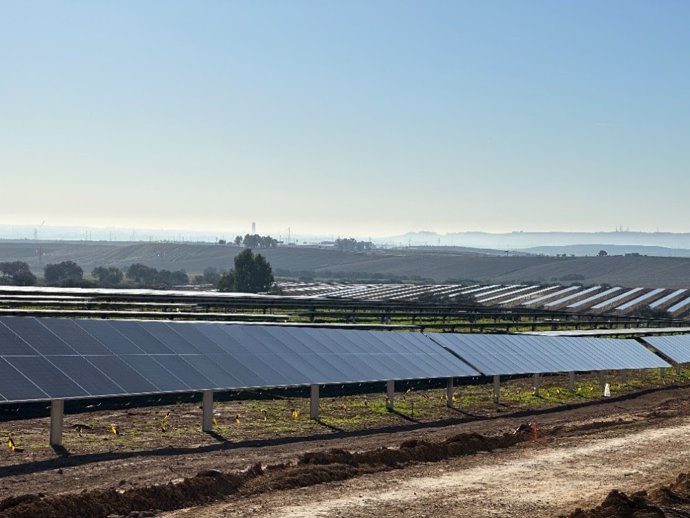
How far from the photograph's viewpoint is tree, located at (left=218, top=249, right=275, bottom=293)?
474 ft

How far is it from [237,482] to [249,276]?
11829 centimetres

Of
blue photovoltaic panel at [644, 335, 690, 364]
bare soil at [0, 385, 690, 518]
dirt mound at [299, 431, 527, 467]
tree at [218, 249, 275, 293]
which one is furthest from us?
tree at [218, 249, 275, 293]

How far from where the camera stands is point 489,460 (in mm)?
33531

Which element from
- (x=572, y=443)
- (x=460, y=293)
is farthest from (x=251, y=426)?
(x=460, y=293)

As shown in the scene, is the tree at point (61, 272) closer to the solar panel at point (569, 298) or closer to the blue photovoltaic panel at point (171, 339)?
the solar panel at point (569, 298)

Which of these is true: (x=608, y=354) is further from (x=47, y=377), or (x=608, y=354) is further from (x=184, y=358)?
(x=47, y=377)

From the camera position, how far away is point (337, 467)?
2978 centimetres

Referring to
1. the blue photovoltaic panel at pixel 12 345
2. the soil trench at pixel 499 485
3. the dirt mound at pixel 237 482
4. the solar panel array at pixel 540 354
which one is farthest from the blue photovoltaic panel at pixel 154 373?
the solar panel array at pixel 540 354

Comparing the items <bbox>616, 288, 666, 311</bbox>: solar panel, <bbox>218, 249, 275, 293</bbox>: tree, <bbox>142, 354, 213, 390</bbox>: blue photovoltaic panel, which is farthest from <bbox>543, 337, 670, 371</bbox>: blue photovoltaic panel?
<bbox>218, 249, 275, 293</bbox>: tree

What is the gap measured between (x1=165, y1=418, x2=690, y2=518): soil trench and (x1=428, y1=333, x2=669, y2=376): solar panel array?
31.6 ft

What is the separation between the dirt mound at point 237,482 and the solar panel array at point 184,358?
17.8 ft

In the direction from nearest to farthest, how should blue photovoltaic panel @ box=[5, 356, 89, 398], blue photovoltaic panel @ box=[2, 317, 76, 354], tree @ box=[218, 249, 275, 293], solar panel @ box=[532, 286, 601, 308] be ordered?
blue photovoltaic panel @ box=[5, 356, 89, 398] → blue photovoltaic panel @ box=[2, 317, 76, 354] → solar panel @ box=[532, 286, 601, 308] → tree @ box=[218, 249, 275, 293]

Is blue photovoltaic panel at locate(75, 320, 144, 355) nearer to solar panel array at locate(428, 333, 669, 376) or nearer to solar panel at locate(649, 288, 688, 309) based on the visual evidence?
solar panel array at locate(428, 333, 669, 376)

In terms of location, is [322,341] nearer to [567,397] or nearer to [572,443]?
[572,443]
